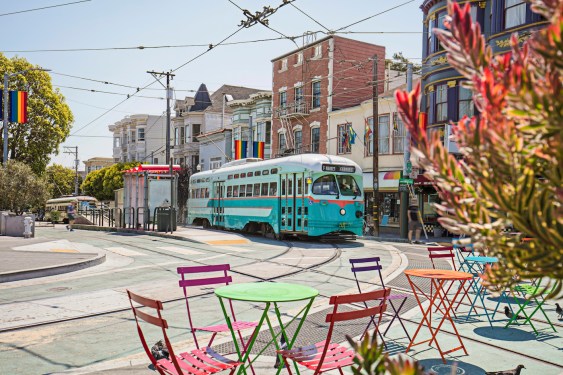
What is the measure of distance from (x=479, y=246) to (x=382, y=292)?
3177 mm

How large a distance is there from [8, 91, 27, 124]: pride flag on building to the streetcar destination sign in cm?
1565

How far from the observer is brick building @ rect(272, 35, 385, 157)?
3662 centimetres

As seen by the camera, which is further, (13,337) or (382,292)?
(13,337)

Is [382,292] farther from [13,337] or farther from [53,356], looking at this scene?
[13,337]

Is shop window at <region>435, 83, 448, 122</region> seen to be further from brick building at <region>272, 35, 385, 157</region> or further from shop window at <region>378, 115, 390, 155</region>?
brick building at <region>272, 35, 385, 157</region>

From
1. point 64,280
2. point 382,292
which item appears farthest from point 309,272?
point 382,292

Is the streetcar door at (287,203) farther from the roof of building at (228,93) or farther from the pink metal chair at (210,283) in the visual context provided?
the roof of building at (228,93)

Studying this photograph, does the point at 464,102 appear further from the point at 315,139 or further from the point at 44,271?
the point at 44,271

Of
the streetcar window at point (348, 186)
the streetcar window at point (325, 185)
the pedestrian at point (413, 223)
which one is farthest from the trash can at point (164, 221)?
the pedestrian at point (413, 223)

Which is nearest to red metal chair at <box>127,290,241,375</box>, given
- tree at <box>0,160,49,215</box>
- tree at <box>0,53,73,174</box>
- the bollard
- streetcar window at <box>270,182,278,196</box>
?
streetcar window at <box>270,182,278,196</box>

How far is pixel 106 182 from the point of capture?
6681cm

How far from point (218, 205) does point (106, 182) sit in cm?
4291

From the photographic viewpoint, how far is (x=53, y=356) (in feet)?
19.9

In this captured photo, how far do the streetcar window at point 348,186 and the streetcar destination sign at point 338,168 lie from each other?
25 cm
